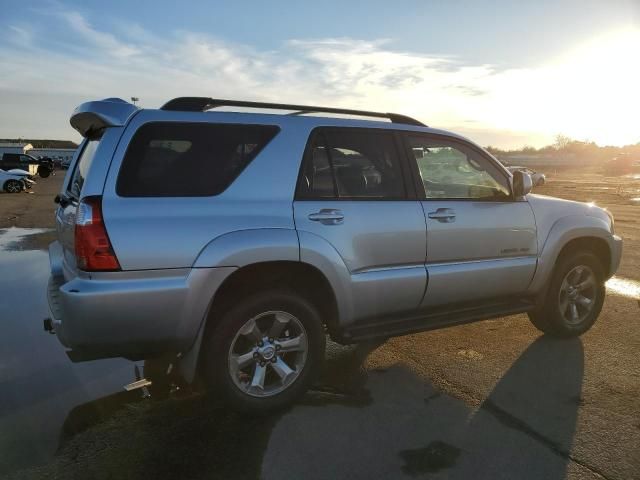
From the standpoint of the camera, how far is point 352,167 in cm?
362

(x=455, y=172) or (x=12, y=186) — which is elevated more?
(x=455, y=172)

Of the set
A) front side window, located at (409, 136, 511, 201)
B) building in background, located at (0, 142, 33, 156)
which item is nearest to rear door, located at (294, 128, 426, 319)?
front side window, located at (409, 136, 511, 201)

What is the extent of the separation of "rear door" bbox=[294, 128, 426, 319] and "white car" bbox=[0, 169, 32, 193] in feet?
76.8

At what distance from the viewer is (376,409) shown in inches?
134

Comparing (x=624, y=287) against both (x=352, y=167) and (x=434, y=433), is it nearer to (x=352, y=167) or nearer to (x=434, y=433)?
(x=434, y=433)

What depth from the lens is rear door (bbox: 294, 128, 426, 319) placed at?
338cm

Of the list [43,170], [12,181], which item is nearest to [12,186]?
[12,181]

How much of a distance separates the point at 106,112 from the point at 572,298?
13.8ft

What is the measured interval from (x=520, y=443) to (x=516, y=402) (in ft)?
1.79

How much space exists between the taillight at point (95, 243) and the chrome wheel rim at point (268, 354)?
90 cm

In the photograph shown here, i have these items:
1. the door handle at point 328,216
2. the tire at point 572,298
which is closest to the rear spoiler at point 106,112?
the door handle at point 328,216

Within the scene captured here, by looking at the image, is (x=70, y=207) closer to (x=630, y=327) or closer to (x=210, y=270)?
(x=210, y=270)

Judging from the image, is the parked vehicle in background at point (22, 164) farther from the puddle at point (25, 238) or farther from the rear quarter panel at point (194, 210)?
the rear quarter panel at point (194, 210)

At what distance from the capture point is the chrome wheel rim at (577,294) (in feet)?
15.3
